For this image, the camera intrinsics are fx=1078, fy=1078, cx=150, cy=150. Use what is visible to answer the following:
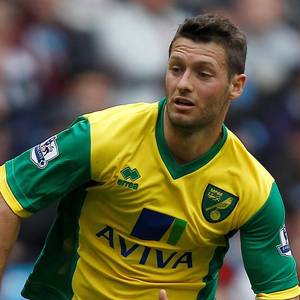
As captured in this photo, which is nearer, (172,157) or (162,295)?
(162,295)

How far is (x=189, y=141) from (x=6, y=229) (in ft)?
3.04

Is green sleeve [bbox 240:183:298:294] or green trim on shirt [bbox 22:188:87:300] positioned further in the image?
A: green trim on shirt [bbox 22:188:87:300]

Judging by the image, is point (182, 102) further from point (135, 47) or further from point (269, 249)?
point (135, 47)

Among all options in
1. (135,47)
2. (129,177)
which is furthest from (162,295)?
(135,47)

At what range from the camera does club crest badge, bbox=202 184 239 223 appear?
4961mm

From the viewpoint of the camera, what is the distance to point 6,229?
15.5ft

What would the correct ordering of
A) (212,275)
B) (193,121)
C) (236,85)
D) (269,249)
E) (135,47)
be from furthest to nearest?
(135,47)
(212,275)
(269,249)
(236,85)
(193,121)

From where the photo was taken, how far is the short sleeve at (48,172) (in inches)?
184

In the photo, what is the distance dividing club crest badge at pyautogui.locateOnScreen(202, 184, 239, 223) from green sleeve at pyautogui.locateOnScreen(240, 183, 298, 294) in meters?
0.12

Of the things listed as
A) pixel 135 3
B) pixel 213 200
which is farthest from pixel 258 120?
pixel 213 200

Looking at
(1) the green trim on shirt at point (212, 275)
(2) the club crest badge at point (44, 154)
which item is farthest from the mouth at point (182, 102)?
(1) the green trim on shirt at point (212, 275)

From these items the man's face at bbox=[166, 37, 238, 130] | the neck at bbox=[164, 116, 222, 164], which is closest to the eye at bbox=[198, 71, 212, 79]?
the man's face at bbox=[166, 37, 238, 130]

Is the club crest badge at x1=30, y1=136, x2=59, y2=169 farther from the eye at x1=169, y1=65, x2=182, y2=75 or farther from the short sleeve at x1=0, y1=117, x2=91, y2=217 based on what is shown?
the eye at x1=169, y1=65, x2=182, y2=75

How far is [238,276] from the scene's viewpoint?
27.3 feet
